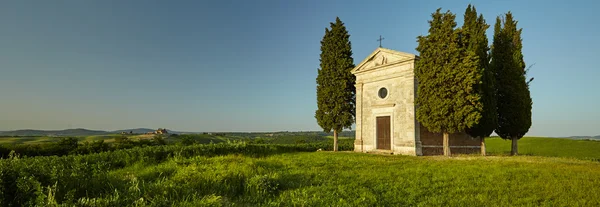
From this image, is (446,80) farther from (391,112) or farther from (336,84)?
(336,84)

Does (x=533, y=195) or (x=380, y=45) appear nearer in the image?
(x=533, y=195)

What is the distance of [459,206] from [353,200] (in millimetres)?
2164

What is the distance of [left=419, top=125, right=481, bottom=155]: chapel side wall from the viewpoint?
19031 millimetres

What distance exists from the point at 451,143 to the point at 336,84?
9.16 metres

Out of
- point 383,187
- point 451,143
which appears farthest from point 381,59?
point 383,187

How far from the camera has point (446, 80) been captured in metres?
16.9

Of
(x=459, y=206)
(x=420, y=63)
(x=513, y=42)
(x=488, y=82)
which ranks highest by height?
(x=513, y=42)

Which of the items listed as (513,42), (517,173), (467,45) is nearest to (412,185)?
(517,173)

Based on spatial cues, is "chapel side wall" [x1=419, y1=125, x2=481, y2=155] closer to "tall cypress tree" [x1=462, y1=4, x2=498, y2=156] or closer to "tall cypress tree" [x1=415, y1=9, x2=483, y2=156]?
"tall cypress tree" [x1=415, y1=9, x2=483, y2=156]

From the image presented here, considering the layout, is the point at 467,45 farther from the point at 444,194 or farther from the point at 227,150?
the point at 227,150

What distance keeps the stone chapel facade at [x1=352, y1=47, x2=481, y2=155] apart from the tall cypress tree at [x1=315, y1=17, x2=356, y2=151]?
1044 millimetres

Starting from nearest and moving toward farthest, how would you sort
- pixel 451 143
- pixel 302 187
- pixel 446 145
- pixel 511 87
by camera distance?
pixel 302 187, pixel 446 145, pixel 511 87, pixel 451 143

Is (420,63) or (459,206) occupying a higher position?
(420,63)

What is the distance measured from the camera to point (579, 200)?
6477mm
